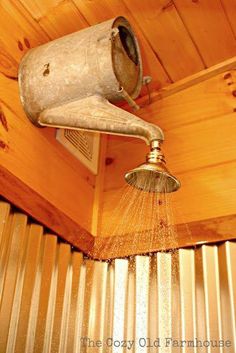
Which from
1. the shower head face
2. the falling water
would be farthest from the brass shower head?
the falling water

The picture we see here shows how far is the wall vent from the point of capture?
4.21 ft

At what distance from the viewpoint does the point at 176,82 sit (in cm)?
142

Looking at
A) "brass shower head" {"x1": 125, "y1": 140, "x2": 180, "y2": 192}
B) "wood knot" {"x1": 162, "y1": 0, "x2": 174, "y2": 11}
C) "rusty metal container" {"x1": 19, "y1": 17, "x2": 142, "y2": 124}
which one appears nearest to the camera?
"brass shower head" {"x1": 125, "y1": 140, "x2": 180, "y2": 192}

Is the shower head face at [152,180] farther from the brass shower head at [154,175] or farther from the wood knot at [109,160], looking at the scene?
the wood knot at [109,160]

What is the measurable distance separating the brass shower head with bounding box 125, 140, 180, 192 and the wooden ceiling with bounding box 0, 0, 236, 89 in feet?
1.28

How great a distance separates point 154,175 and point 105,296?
393mm

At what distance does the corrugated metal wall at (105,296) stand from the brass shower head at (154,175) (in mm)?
233

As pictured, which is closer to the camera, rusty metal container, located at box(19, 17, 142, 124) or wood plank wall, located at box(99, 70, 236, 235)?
rusty metal container, located at box(19, 17, 142, 124)

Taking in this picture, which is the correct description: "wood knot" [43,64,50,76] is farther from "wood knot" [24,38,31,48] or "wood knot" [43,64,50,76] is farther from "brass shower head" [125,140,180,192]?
"brass shower head" [125,140,180,192]

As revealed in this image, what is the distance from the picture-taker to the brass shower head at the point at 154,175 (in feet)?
3.12

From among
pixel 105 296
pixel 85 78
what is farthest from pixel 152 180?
pixel 105 296

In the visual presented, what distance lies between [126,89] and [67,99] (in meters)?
0.13

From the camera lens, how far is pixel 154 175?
1.00 m

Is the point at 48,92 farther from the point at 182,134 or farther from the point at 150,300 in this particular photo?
the point at 150,300
